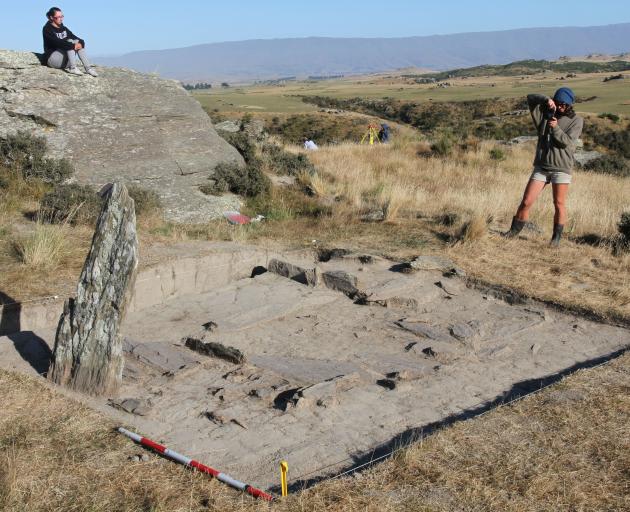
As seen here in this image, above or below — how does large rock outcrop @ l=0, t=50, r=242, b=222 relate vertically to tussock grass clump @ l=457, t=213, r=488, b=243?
above

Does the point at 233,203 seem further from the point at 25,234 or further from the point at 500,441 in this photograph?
the point at 500,441

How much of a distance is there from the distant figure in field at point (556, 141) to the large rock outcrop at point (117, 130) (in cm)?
497

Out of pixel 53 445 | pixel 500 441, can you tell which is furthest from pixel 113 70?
pixel 500 441

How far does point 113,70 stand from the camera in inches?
529

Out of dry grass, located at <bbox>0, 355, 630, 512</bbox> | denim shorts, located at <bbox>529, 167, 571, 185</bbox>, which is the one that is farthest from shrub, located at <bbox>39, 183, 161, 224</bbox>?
denim shorts, located at <bbox>529, 167, 571, 185</bbox>

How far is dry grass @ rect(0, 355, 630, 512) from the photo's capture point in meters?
3.71

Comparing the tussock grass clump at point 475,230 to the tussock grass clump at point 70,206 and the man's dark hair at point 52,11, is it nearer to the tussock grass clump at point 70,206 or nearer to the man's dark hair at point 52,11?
the tussock grass clump at point 70,206

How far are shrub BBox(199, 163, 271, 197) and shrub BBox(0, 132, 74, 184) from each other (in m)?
2.23

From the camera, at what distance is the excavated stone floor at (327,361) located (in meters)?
4.71

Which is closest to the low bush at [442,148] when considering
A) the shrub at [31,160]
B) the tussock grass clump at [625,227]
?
the tussock grass clump at [625,227]

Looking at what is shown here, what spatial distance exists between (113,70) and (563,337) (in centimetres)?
1008

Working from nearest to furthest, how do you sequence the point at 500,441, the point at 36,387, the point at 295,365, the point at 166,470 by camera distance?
the point at 166,470 → the point at 500,441 → the point at 36,387 → the point at 295,365

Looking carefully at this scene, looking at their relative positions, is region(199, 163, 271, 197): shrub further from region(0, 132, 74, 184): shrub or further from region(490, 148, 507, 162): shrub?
region(490, 148, 507, 162): shrub

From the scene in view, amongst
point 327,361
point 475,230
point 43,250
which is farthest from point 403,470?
point 475,230
